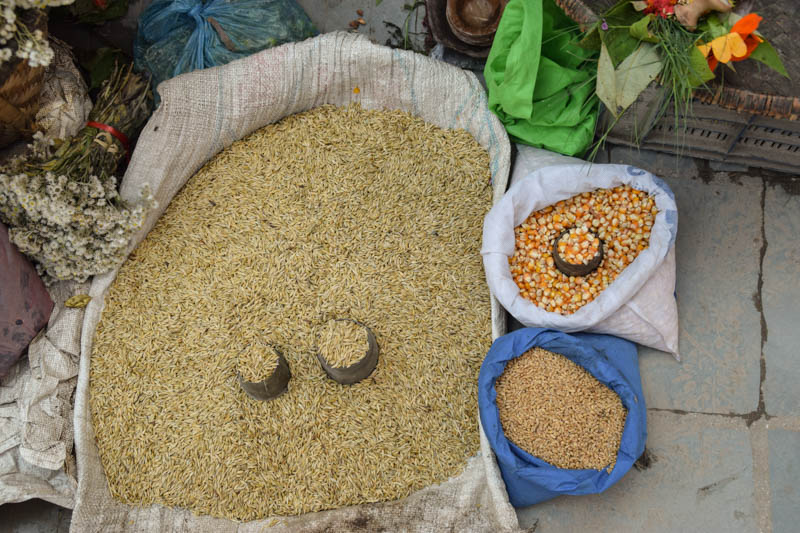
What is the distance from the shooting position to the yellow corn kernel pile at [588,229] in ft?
6.49

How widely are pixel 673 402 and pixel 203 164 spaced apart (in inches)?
76.0

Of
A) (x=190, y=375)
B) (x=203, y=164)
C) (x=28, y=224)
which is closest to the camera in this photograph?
(x=28, y=224)

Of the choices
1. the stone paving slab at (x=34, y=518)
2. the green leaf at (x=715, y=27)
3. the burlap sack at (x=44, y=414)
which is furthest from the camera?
the stone paving slab at (x=34, y=518)

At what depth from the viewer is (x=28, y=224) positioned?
1888 mm

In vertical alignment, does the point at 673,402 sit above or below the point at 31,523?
above

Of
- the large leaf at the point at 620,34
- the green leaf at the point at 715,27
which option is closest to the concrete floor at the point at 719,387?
the large leaf at the point at 620,34

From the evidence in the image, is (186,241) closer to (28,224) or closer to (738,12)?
(28,224)

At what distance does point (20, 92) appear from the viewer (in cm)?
179

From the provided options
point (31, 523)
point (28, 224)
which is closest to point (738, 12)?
point (28, 224)

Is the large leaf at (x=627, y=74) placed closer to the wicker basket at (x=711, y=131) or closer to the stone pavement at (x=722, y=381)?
the wicker basket at (x=711, y=131)

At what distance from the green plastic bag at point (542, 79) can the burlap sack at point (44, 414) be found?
1.62m

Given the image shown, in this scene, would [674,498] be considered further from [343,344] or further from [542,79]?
[542,79]

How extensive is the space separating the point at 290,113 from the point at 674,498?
197 cm

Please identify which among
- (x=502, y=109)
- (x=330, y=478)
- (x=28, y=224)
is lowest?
(x=330, y=478)
